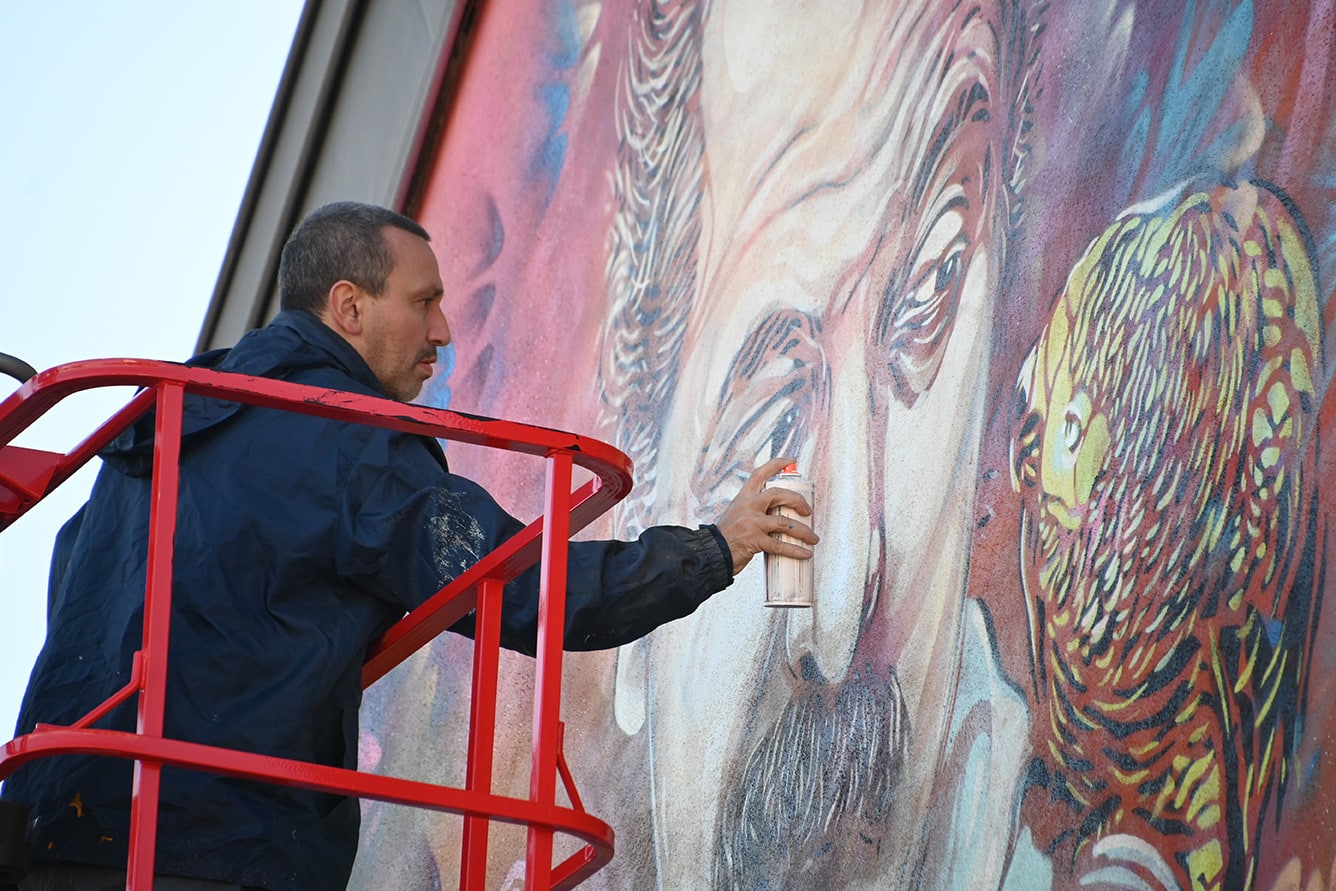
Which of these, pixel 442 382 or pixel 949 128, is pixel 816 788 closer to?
pixel 949 128

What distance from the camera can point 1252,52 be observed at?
197cm

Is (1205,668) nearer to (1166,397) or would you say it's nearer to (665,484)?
(1166,397)

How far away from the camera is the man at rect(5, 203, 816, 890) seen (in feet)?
6.73

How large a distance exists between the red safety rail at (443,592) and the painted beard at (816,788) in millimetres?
475

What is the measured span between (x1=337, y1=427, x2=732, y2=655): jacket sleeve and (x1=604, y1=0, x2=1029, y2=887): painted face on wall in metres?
0.41

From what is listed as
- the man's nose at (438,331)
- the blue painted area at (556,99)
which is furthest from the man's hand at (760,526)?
the blue painted area at (556,99)

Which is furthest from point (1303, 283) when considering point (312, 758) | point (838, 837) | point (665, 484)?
point (665, 484)

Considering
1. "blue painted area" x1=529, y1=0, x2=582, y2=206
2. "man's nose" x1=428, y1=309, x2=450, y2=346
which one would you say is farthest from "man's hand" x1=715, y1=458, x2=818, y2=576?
"blue painted area" x1=529, y1=0, x2=582, y2=206

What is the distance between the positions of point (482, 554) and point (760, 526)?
1.20 feet

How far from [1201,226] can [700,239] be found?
1.41 m

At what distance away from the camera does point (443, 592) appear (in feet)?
6.95

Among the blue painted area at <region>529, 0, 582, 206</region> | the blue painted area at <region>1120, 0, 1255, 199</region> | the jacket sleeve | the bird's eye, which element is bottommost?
the jacket sleeve

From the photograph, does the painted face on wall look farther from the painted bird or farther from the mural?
the painted bird

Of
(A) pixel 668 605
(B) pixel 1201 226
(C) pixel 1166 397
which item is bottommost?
(A) pixel 668 605
